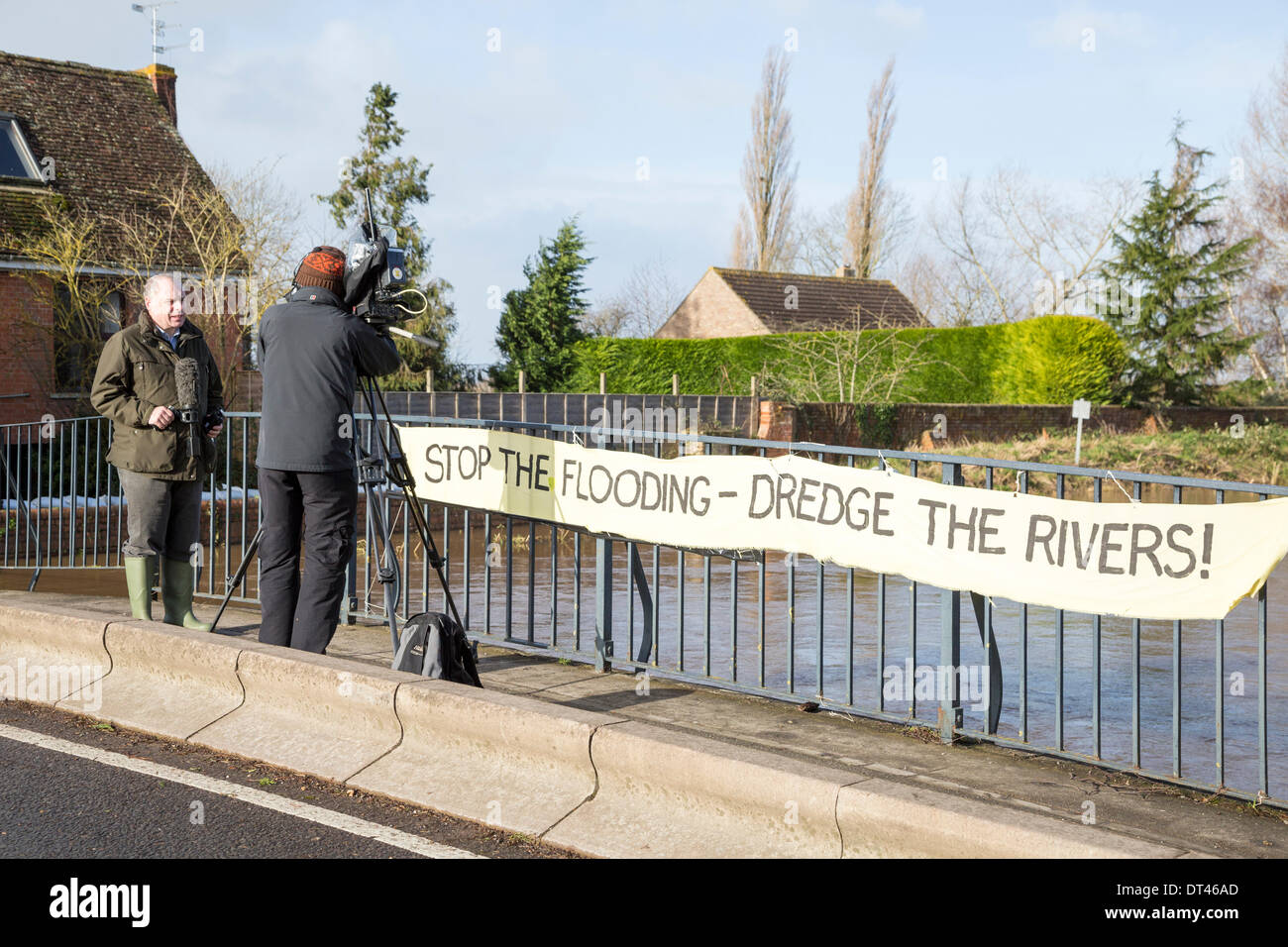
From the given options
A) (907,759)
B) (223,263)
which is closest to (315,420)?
(907,759)

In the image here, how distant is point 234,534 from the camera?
16141mm

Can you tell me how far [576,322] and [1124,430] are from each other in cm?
1594

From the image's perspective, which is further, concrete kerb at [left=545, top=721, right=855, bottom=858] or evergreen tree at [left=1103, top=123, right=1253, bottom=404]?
evergreen tree at [left=1103, top=123, right=1253, bottom=404]

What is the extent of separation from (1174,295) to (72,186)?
3300 cm

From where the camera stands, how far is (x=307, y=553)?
20.1ft

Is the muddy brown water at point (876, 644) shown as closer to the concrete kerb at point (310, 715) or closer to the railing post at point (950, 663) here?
the railing post at point (950, 663)

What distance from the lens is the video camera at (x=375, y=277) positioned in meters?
5.88

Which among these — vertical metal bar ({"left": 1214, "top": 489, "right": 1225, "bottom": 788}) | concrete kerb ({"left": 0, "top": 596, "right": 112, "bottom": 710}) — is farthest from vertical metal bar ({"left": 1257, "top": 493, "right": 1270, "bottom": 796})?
concrete kerb ({"left": 0, "top": 596, "right": 112, "bottom": 710})

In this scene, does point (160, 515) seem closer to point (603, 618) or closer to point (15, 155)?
point (603, 618)

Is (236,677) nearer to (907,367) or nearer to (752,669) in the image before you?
(752,669)

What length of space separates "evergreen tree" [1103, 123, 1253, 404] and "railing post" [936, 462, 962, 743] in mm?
36399

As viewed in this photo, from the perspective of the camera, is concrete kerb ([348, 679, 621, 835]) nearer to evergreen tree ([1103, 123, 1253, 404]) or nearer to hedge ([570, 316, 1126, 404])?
hedge ([570, 316, 1126, 404])

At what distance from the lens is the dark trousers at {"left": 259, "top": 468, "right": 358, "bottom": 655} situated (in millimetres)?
5949
